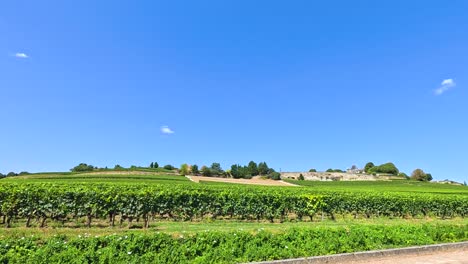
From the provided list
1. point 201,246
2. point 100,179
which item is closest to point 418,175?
point 100,179

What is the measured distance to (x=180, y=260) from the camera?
6.63 metres

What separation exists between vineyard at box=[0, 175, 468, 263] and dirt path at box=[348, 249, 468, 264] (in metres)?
0.61

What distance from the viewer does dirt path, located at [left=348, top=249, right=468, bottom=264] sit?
25.9ft

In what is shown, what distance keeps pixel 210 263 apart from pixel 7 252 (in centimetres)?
371

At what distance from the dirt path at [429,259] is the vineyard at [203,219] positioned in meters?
0.61

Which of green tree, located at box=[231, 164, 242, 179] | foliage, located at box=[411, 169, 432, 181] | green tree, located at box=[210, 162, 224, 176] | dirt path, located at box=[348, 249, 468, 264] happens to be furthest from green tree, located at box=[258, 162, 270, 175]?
dirt path, located at box=[348, 249, 468, 264]

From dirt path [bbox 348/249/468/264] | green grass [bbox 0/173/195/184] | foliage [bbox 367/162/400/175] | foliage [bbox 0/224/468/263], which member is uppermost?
foliage [bbox 367/162/400/175]

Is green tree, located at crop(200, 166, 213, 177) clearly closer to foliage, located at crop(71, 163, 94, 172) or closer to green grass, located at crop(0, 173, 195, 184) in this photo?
foliage, located at crop(71, 163, 94, 172)

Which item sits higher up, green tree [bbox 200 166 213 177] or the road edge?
green tree [bbox 200 166 213 177]

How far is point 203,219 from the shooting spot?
17.4m

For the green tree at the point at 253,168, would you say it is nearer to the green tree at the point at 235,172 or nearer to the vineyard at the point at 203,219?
the green tree at the point at 235,172

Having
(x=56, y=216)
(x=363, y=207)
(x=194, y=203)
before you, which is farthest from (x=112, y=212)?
(x=363, y=207)

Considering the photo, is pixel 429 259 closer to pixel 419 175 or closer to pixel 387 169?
pixel 419 175

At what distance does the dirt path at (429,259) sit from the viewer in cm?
788
